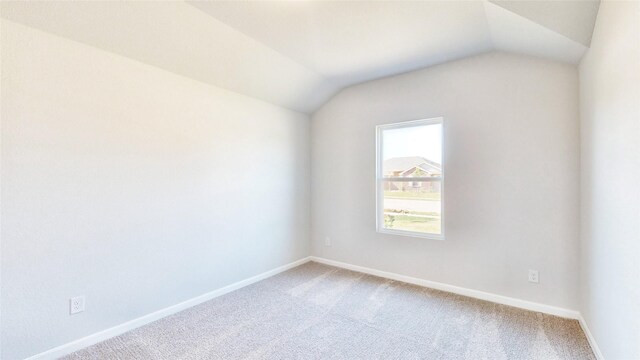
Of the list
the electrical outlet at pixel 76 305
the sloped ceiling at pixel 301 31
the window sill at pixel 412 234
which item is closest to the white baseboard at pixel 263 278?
the electrical outlet at pixel 76 305

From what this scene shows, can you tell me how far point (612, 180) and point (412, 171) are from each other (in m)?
1.87

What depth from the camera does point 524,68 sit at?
2.68 meters

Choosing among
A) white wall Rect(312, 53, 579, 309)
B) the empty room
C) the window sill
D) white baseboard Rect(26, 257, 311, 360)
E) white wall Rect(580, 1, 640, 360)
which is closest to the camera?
white wall Rect(580, 1, 640, 360)

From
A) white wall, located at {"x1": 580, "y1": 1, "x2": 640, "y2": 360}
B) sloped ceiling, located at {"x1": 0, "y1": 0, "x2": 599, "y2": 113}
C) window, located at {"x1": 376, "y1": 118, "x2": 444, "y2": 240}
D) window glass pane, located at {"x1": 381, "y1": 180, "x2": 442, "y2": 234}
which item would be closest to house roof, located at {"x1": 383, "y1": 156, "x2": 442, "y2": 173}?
window, located at {"x1": 376, "y1": 118, "x2": 444, "y2": 240}

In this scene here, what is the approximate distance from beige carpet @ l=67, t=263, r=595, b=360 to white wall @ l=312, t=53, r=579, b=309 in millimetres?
374

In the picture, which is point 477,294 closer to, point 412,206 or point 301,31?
point 412,206

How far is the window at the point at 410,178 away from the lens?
10.7 feet

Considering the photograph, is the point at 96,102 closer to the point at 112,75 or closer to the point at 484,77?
the point at 112,75

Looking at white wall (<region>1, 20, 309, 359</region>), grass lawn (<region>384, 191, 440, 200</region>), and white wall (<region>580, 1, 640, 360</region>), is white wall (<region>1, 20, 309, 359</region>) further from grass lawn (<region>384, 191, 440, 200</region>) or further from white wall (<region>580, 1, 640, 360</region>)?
white wall (<region>580, 1, 640, 360</region>)

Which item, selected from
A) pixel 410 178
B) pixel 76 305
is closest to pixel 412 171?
pixel 410 178

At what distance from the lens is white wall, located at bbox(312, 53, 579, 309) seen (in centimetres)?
254

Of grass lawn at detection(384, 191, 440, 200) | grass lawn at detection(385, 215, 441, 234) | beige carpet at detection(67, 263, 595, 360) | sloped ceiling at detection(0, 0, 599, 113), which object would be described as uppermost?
sloped ceiling at detection(0, 0, 599, 113)

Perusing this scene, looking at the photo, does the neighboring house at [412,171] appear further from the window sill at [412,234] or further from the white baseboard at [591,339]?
the white baseboard at [591,339]

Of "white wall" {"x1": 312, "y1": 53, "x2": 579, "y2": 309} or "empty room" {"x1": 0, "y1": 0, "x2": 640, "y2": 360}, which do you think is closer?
"empty room" {"x1": 0, "y1": 0, "x2": 640, "y2": 360}
